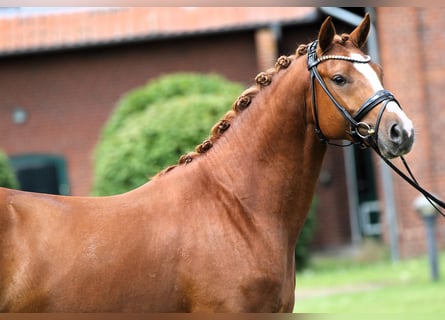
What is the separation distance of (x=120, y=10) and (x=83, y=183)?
4.11 m

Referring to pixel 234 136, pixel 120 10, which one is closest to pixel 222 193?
pixel 234 136

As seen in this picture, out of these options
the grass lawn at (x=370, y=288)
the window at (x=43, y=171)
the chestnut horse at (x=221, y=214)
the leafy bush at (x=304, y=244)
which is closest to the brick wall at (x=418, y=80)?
the grass lawn at (x=370, y=288)

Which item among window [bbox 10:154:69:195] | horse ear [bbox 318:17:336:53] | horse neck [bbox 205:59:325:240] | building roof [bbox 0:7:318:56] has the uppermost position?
building roof [bbox 0:7:318:56]

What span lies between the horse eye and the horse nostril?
400 mm

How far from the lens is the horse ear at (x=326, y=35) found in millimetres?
4703

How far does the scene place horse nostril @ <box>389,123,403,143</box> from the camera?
4480 mm

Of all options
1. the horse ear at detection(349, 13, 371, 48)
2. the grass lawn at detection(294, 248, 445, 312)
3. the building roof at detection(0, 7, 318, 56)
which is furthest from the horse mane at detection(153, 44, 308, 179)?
the building roof at detection(0, 7, 318, 56)

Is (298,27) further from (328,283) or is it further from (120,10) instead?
(328,283)

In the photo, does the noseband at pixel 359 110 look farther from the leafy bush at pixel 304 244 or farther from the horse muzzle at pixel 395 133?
the leafy bush at pixel 304 244

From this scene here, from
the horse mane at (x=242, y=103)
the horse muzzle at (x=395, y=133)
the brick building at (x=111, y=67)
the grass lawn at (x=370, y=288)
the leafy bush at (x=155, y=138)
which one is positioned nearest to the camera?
the horse muzzle at (x=395, y=133)

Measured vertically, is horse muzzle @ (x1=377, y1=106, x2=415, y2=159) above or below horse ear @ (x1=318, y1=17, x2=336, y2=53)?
below

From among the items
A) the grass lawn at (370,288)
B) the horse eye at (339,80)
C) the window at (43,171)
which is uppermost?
the horse eye at (339,80)

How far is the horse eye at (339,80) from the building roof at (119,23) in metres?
12.8

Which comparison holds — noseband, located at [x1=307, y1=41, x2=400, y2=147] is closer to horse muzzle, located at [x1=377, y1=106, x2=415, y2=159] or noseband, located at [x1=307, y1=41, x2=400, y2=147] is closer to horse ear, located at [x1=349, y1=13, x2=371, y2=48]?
horse muzzle, located at [x1=377, y1=106, x2=415, y2=159]
